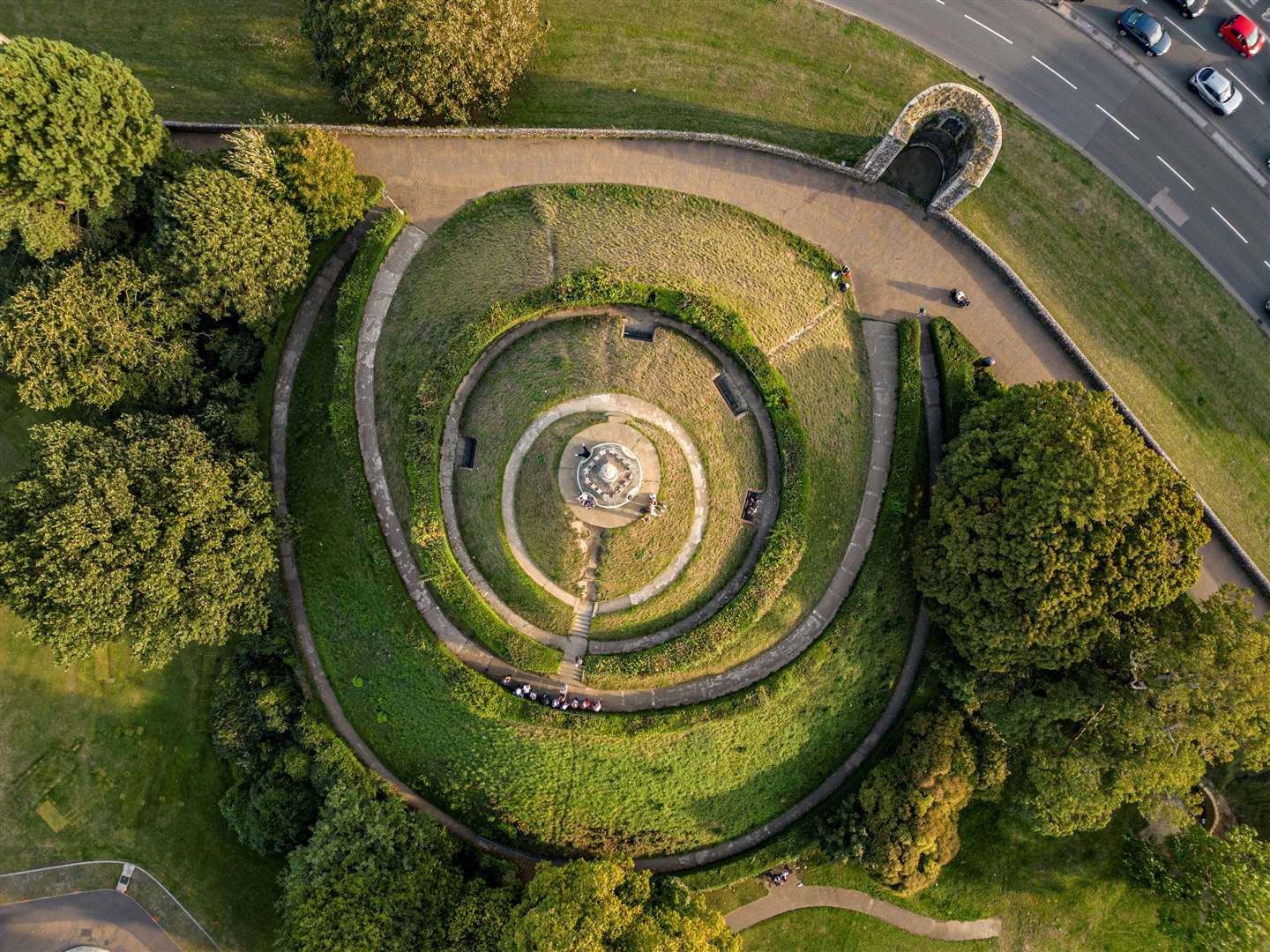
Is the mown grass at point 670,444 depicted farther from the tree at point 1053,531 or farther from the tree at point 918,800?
the tree at point 918,800

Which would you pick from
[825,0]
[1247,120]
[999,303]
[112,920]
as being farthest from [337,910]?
[1247,120]

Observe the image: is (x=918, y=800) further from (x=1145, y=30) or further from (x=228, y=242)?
(x=1145, y=30)

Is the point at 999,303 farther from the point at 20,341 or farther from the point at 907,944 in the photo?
the point at 20,341

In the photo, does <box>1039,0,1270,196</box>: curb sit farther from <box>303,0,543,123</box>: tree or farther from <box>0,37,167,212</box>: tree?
<box>0,37,167,212</box>: tree

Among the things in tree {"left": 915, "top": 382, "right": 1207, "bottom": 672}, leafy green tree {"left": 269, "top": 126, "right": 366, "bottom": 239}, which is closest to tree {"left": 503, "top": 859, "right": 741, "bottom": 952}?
tree {"left": 915, "top": 382, "right": 1207, "bottom": 672}

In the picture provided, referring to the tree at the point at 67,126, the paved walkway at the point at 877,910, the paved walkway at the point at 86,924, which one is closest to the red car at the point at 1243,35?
the paved walkway at the point at 877,910
